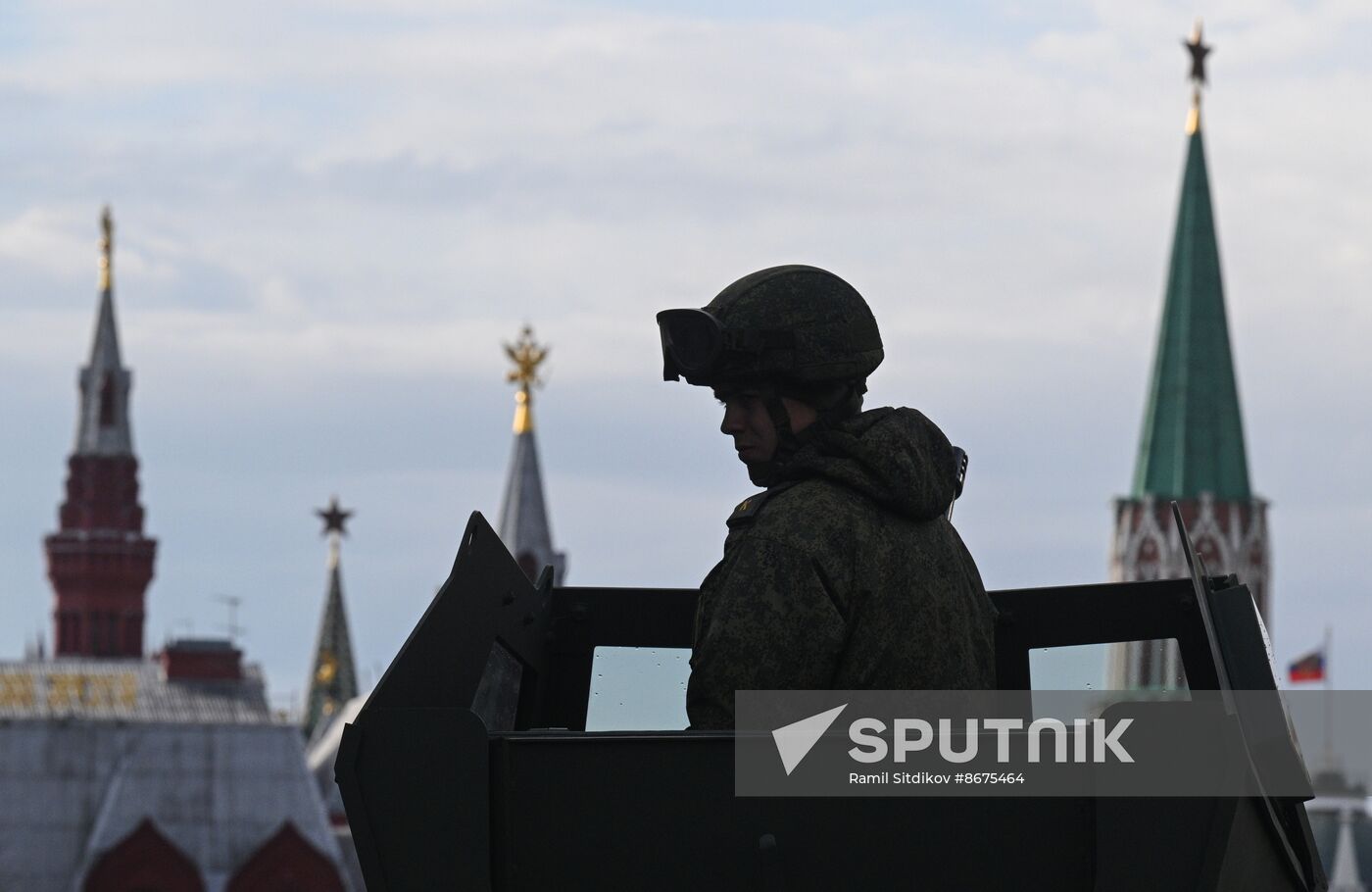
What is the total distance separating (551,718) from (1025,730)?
199 centimetres

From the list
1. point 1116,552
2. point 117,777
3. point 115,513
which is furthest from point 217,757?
point 115,513

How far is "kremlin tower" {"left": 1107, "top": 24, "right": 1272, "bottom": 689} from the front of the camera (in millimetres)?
103750

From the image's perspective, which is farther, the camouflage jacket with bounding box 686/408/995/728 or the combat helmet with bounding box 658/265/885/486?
the combat helmet with bounding box 658/265/885/486

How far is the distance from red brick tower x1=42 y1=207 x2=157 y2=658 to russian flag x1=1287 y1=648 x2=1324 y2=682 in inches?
2094

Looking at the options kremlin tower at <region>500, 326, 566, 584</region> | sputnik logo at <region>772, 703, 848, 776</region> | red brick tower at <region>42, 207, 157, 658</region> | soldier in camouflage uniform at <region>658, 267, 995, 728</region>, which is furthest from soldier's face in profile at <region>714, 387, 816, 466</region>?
red brick tower at <region>42, 207, 157, 658</region>

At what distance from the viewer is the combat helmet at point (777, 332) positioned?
486 centimetres

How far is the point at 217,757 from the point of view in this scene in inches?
3445

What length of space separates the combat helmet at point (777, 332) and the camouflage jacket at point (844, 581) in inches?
4.1


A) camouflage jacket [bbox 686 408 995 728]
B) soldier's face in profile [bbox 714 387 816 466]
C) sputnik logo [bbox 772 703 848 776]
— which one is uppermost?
soldier's face in profile [bbox 714 387 816 466]

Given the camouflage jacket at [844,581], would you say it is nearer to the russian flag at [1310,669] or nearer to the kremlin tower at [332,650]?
the russian flag at [1310,669]

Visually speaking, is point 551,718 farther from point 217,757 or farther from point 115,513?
point 115,513

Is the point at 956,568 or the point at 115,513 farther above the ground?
the point at 115,513

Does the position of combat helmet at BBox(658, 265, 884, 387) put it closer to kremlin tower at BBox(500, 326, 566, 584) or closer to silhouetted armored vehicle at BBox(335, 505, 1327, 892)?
silhouetted armored vehicle at BBox(335, 505, 1327, 892)

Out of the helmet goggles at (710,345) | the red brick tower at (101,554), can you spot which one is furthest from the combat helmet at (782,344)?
the red brick tower at (101,554)
